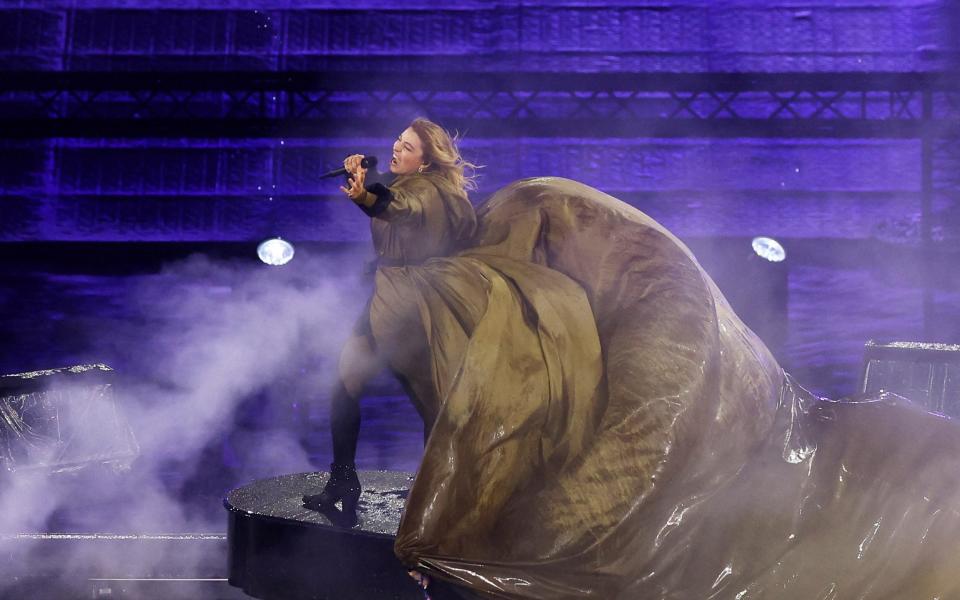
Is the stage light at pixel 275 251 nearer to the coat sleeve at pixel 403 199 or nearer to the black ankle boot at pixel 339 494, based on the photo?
the black ankle boot at pixel 339 494

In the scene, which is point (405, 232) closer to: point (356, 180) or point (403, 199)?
point (403, 199)

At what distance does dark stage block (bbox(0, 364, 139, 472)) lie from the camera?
4013mm

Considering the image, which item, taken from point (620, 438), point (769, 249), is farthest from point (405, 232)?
point (769, 249)

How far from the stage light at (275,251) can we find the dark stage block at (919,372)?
4666 mm

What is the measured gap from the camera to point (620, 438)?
6.63 ft

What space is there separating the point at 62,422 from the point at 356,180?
291 cm

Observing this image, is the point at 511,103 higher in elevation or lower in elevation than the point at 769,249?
higher

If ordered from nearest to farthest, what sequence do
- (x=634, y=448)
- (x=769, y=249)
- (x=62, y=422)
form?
1. (x=634, y=448)
2. (x=62, y=422)
3. (x=769, y=249)

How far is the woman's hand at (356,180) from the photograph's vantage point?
2189mm

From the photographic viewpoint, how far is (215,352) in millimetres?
7461

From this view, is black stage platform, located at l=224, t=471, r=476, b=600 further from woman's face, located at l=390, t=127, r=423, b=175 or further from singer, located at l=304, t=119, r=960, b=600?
woman's face, located at l=390, t=127, r=423, b=175

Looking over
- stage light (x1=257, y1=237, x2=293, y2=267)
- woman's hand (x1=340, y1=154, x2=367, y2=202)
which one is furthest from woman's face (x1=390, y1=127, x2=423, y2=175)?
stage light (x1=257, y1=237, x2=293, y2=267)

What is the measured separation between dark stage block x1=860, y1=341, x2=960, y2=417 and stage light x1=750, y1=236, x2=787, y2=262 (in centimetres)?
247

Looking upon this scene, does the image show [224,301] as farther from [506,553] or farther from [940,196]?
[940,196]
